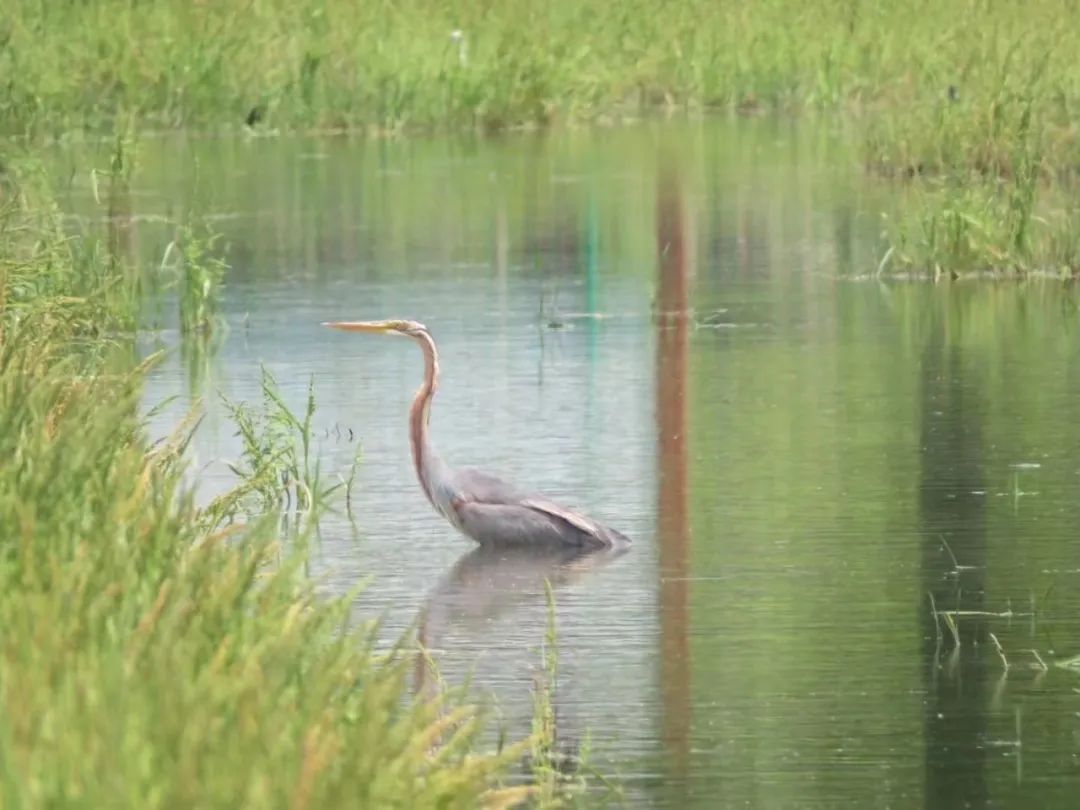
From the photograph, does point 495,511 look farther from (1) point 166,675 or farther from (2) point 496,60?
(2) point 496,60

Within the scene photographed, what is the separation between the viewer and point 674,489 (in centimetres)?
1192

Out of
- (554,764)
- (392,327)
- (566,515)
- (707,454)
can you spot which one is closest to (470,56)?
(707,454)

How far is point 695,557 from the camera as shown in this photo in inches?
413

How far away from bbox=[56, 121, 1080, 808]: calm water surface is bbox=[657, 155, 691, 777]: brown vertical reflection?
0.02m

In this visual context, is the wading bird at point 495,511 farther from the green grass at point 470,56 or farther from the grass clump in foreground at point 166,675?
the green grass at point 470,56

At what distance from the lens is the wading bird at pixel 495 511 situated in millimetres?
10734

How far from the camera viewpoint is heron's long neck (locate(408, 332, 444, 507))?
1103 centimetres

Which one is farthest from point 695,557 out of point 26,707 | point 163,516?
point 26,707

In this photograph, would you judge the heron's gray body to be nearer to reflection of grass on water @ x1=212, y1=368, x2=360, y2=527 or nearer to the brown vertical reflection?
the brown vertical reflection

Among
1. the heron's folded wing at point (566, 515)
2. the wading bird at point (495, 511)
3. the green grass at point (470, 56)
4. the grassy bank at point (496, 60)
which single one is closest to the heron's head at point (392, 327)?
the wading bird at point (495, 511)

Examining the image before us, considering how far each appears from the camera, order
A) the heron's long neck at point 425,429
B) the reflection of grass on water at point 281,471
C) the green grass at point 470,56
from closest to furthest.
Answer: the heron's long neck at point 425,429 → the reflection of grass on water at point 281,471 → the green grass at point 470,56

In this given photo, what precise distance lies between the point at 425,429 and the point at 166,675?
18.7 feet

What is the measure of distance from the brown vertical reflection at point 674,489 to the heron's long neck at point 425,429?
0.77 m

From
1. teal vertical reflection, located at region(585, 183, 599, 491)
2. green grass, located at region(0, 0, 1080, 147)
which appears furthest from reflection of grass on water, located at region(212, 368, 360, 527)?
green grass, located at region(0, 0, 1080, 147)
